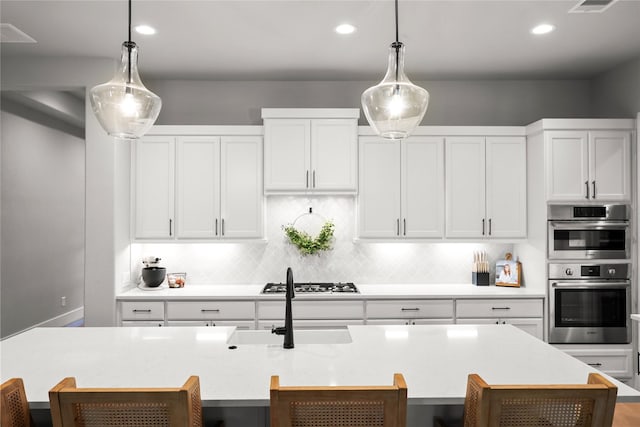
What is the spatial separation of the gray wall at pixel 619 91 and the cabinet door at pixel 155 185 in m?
4.00

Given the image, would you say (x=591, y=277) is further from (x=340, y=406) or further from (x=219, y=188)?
(x=219, y=188)

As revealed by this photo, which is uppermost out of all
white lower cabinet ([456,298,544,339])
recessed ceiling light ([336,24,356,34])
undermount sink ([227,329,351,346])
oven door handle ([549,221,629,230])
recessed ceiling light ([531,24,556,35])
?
recessed ceiling light ([531,24,556,35])

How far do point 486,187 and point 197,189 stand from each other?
2.61 meters

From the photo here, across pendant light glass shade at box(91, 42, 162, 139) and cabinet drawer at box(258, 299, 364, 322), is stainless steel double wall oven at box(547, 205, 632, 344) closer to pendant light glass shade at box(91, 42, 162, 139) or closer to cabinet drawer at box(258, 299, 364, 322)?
cabinet drawer at box(258, 299, 364, 322)

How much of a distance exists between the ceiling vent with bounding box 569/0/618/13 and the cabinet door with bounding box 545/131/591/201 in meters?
1.11

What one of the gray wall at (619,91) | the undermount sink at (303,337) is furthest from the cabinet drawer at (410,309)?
the gray wall at (619,91)

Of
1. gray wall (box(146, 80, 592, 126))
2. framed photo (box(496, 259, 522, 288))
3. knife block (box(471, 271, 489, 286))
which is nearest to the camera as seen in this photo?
framed photo (box(496, 259, 522, 288))

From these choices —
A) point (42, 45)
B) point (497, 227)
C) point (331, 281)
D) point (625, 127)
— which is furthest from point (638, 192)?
point (42, 45)

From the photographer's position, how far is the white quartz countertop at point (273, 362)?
161cm

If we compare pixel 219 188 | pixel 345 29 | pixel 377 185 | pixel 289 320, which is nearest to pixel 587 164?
pixel 377 185

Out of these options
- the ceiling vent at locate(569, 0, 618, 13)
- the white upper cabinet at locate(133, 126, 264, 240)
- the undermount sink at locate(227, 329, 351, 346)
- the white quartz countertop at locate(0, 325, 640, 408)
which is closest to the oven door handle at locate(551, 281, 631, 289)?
the white quartz countertop at locate(0, 325, 640, 408)

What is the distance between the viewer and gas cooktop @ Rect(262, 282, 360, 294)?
3.77 m

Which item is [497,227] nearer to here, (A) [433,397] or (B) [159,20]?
(A) [433,397]

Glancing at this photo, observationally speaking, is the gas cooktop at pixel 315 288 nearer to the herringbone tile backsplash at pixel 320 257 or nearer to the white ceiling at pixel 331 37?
the herringbone tile backsplash at pixel 320 257
